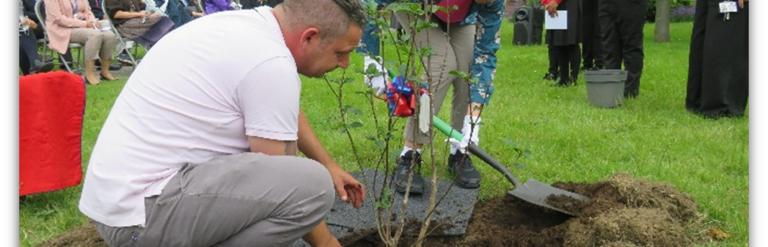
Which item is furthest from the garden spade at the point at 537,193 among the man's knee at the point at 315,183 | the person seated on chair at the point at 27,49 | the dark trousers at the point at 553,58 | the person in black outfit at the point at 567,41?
the person seated on chair at the point at 27,49

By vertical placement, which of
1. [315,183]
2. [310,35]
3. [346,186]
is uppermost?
[310,35]

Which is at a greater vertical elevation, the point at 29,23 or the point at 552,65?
the point at 29,23

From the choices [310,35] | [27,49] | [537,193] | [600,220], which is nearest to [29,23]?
[27,49]

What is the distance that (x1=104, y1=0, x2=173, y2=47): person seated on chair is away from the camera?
9.08 m

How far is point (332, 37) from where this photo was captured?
212 cm

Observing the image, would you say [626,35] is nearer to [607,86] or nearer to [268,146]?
[607,86]

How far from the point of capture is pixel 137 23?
9094 mm

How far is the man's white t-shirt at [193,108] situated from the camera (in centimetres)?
200

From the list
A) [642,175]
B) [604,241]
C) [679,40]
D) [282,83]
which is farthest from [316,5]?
[679,40]

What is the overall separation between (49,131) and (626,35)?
4877mm

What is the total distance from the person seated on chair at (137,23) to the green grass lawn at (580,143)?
1852mm

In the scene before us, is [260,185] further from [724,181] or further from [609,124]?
[609,124]

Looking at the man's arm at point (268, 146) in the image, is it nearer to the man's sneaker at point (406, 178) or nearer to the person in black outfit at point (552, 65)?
the man's sneaker at point (406, 178)

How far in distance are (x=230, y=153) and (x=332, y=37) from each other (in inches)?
17.6
